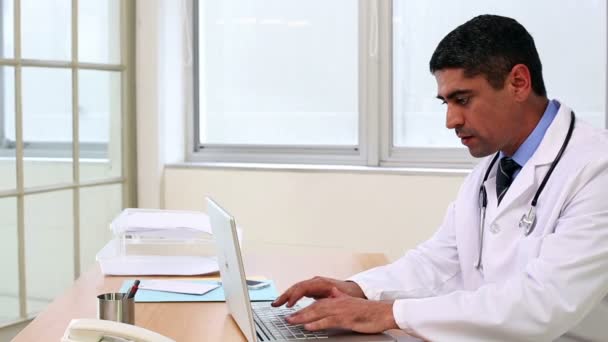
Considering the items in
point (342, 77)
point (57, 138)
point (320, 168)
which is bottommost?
point (320, 168)

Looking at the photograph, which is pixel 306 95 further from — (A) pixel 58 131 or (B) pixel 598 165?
(B) pixel 598 165

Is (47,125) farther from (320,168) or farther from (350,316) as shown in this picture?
(350,316)

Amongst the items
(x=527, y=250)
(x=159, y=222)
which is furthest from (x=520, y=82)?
(x=159, y=222)

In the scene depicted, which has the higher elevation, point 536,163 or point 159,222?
point 536,163

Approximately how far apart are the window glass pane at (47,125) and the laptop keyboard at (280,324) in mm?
1529

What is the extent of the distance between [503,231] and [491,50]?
37 centimetres

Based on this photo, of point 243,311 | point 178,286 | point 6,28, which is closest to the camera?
point 243,311

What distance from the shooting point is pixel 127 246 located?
2.25m

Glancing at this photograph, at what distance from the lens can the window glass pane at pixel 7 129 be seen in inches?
111

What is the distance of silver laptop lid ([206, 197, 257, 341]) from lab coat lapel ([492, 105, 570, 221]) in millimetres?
567

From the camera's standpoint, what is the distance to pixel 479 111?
5.38ft

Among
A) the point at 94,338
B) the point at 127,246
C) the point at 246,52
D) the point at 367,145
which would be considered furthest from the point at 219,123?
the point at 94,338

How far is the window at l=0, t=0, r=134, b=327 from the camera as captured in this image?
9.37 feet

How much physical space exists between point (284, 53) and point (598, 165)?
214 cm
